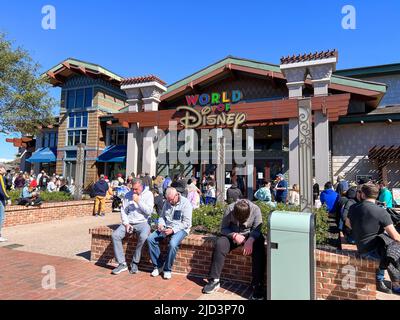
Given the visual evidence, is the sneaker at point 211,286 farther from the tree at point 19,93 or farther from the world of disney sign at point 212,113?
the tree at point 19,93

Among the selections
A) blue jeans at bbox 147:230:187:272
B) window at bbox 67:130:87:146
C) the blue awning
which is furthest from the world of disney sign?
window at bbox 67:130:87:146

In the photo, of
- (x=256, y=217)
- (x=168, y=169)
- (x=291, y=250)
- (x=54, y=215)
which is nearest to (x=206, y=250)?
(x=256, y=217)

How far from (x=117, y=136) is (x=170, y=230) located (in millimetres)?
19273

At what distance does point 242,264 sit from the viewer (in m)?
4.46

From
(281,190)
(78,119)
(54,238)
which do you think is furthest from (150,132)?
(78,119)

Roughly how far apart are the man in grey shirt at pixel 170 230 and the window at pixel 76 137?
19838 millimetres

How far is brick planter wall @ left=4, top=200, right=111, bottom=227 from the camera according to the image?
29.0ft

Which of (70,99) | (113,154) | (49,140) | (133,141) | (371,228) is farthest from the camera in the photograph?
(49,140)

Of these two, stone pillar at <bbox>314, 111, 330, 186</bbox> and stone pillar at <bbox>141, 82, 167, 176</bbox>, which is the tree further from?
stone pillar at <bbox>314, 111, 330, 186</bbox>

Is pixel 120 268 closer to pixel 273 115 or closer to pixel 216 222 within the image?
pixel 216 222

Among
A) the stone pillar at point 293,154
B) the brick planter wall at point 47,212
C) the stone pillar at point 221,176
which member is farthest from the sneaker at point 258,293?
the stone pillar at point 293,154

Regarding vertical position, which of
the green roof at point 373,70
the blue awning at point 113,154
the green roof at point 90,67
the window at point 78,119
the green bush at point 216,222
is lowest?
the green bush at point 216,222

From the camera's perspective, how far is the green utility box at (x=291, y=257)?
349cm

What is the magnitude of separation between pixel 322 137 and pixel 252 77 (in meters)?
5.79
